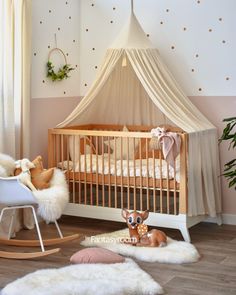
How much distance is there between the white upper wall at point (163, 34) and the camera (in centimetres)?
539

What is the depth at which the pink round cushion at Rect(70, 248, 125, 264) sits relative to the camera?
4.12 m

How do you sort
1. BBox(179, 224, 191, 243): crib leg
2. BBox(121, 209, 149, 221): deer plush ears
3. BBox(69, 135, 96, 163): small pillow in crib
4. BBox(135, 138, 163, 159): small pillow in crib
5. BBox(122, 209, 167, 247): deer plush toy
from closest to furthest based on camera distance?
BBox(122, 209, 167, 247): deer plush toy, BBox(121, 209, 149, 221): deer plush ears, BBox(179, 224, 191, 243): crib leg, BBox(135, 138, 163, 159): small pillow in crib, BBox(69, 135, 96, 163): small pillow in crib

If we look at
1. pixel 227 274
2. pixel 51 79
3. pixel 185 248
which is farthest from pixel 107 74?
pixel 227 274

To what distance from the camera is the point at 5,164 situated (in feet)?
15.2

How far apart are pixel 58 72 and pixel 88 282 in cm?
268

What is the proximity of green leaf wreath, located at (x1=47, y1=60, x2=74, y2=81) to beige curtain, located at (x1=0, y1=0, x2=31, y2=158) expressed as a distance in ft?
1.44

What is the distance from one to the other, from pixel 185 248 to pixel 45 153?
71.5 inches

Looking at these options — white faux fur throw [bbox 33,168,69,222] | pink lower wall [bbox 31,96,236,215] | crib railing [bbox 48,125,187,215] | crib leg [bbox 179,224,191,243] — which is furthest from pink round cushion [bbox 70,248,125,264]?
pink lower wall [bbox 31,96,236,215]

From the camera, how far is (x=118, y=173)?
513 centimetres

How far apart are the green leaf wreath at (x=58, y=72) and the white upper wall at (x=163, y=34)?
Answer: 2.3 inches

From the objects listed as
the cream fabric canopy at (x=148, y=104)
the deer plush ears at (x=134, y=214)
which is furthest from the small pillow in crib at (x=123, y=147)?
the deer plush ears at (x=134, y=214)

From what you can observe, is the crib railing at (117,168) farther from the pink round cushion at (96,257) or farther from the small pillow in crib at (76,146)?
the pink round cushion at (96,257)

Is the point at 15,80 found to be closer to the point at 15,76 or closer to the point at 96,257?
the point at 15,76

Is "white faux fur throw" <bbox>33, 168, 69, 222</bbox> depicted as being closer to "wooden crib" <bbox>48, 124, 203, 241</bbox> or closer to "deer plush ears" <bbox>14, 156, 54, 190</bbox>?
"deer plush ears" <bbox>14, 156, 54, 190</bbox>
